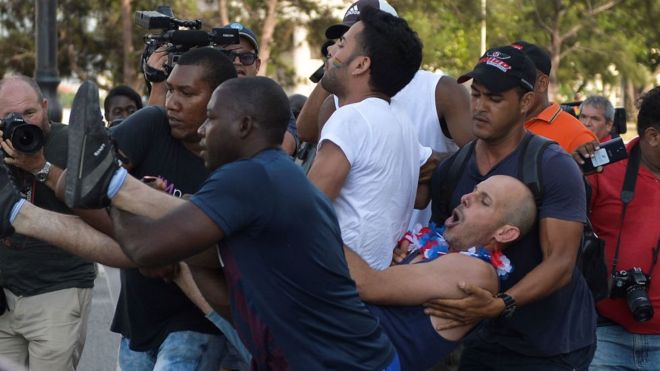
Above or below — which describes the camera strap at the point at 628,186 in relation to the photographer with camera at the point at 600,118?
above

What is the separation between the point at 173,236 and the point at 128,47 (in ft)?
96.9

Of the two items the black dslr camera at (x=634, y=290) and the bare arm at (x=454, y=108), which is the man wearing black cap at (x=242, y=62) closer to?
the bare arm at (x=454, y=108)

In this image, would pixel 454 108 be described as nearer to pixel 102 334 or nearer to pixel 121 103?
pixel 121 103

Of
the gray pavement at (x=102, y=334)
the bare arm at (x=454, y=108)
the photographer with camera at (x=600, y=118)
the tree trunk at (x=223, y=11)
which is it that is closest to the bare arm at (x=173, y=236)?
the bare arm at (x=454, y=108)

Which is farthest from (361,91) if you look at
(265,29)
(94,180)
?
(265,29)

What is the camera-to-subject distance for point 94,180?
3.45m

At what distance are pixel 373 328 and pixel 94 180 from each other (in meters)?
1.05

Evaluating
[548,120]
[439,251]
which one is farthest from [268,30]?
[439,251]

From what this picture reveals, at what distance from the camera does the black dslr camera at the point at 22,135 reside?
15.7 ft

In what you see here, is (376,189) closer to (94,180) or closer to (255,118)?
(255,118)

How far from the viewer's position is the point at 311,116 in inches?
228

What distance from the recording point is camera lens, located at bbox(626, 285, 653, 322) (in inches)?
217

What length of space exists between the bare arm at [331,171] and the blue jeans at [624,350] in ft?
7.03

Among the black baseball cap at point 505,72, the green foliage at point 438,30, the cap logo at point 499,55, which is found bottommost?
the green foliage at point 438,30
